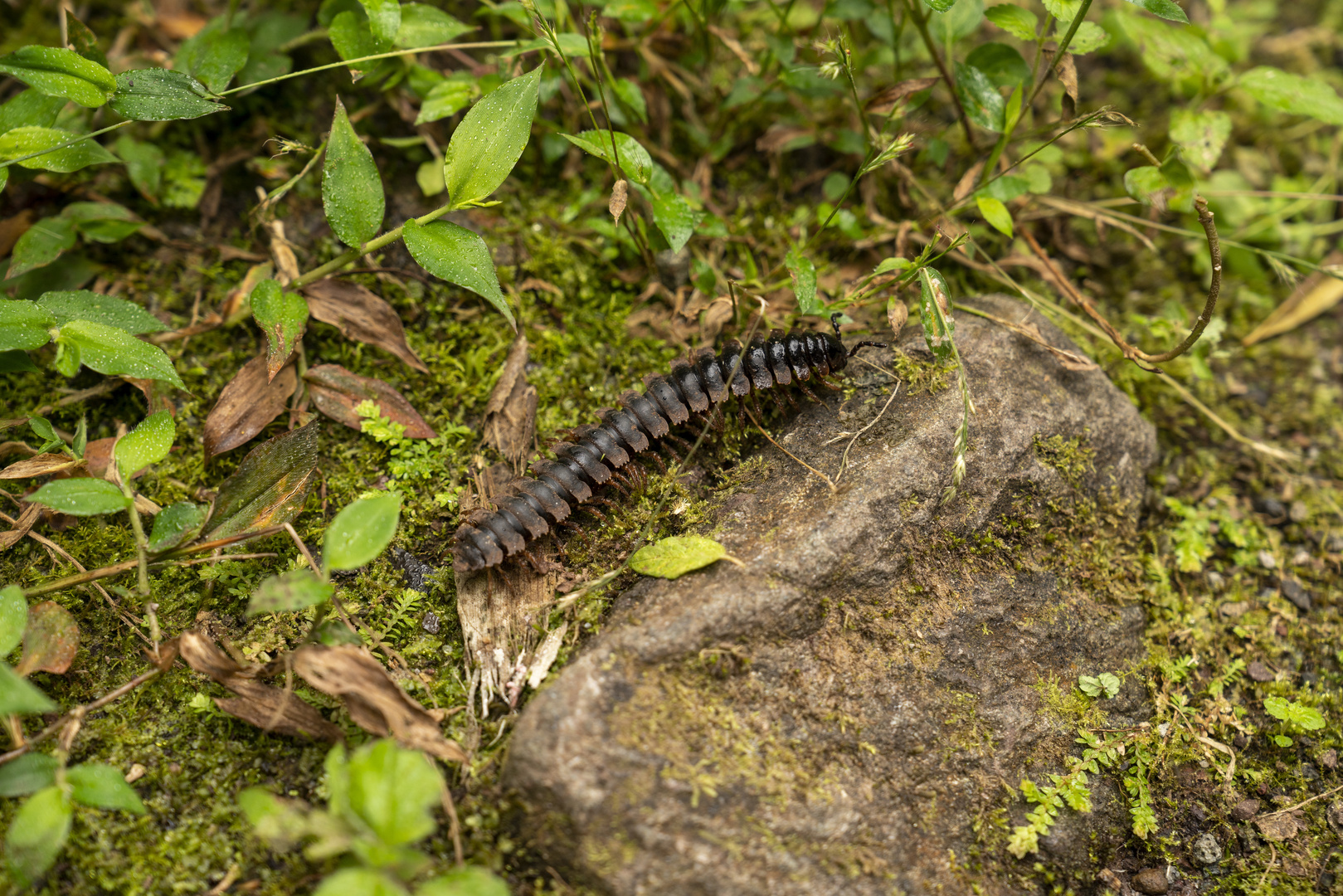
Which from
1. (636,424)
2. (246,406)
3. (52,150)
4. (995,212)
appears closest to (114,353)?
(246,406)

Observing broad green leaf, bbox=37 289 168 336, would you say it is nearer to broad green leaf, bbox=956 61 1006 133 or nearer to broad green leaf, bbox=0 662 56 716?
broad green leaf, bbox=0 662 56 716

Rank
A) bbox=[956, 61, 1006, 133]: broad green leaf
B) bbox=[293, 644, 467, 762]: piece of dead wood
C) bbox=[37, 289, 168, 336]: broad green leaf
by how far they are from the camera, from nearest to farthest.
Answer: bbox=[293, 644, 467, 762]: piece of dead wood, bbox=[37, 289, 168, 336]: broad green leaf, bbox=[956, 61, 1006, 133]: broad green leaf

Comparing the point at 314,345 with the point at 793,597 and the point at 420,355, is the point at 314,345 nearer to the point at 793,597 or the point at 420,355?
the point at 420,355

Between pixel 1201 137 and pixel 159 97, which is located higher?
pixel 159 97

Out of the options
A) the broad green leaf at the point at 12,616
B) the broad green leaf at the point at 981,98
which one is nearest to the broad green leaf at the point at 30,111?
the broad green leaf at the point at 12,616

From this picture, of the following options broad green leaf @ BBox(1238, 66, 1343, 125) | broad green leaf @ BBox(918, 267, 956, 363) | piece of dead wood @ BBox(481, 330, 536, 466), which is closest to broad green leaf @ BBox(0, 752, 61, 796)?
piece of dead wood @ BBox(481, 330, 536, 466)

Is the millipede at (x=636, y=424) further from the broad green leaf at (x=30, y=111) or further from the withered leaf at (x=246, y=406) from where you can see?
the broad green leaf at (x=30, y=111)

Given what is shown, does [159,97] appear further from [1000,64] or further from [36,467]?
[1000,64]
